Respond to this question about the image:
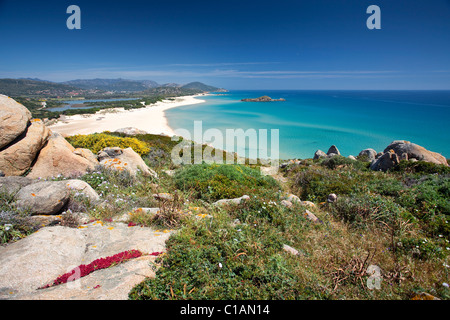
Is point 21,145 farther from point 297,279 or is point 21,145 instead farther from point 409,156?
point 409,156

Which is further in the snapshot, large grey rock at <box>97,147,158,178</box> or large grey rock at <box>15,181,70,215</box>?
large grey rock at <box>97,147,158,178</box>

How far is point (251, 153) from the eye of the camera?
24906 millimetres

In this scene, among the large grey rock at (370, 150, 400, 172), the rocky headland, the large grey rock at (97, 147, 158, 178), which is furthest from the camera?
the large grey rock at (370, 150, 400, 172)

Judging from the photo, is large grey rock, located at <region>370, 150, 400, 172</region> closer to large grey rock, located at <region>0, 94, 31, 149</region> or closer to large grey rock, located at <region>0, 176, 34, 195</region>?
large grey rock, located at <region>0, 176, 34, 195</region>

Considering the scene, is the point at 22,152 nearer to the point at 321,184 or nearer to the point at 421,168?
the point at 321,184

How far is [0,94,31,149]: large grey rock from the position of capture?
21.9ft

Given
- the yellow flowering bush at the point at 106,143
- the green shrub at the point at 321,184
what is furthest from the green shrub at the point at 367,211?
the yellow flowering bush at the point at 106,143

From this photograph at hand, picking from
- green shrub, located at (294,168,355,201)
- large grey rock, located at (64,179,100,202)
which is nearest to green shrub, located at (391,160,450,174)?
green shrub, located at (294,168,355,201)

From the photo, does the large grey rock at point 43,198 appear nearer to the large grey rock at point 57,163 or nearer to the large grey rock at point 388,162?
the large grey rock at point 57,163

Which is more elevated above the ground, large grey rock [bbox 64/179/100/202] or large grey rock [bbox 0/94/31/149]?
large grey rock [bbox 0/94/31/149]

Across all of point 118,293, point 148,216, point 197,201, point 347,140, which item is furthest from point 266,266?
point 347,140

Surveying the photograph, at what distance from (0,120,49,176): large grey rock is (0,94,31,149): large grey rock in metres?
0.22

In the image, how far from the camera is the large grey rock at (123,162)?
8469mm

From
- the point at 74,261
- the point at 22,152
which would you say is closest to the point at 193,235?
the point at 74,261
